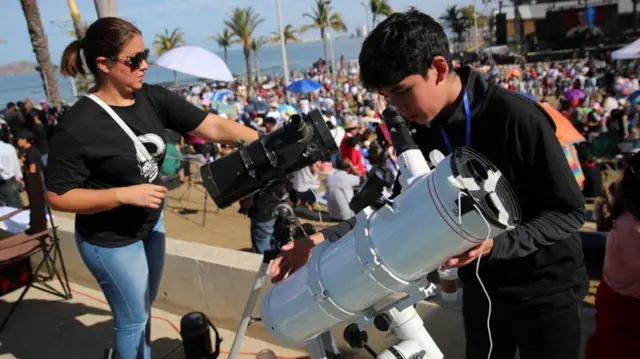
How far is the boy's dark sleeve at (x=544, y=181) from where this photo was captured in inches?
55.1

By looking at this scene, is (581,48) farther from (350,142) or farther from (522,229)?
(522,229)

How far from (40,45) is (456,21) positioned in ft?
186

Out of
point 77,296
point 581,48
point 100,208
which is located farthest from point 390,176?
point 581,48

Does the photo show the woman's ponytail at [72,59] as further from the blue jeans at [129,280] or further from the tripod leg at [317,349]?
the tripod leg at [317,349]

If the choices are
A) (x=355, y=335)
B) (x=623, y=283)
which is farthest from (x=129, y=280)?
(x=623, y=283)

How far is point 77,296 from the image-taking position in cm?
397

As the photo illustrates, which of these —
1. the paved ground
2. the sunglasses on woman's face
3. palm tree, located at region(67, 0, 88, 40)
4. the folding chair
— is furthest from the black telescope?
palm tree, located at region(67, 0, 88, 40)

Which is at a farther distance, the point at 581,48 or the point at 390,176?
the point at 581,48

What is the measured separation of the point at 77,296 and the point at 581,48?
156ft

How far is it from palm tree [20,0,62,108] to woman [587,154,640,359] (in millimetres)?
16453

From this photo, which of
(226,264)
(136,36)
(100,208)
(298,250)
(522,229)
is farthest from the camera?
(226,264)

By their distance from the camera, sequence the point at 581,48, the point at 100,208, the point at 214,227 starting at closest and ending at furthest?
the point at 100,208, the point at 214,227, the point at 581,48

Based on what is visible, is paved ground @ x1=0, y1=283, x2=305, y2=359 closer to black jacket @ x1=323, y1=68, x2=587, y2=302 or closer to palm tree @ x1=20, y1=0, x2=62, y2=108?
black jacket @ x1=323, y1=68, x2=587, y2=302

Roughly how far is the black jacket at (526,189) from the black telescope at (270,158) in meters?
0.28
